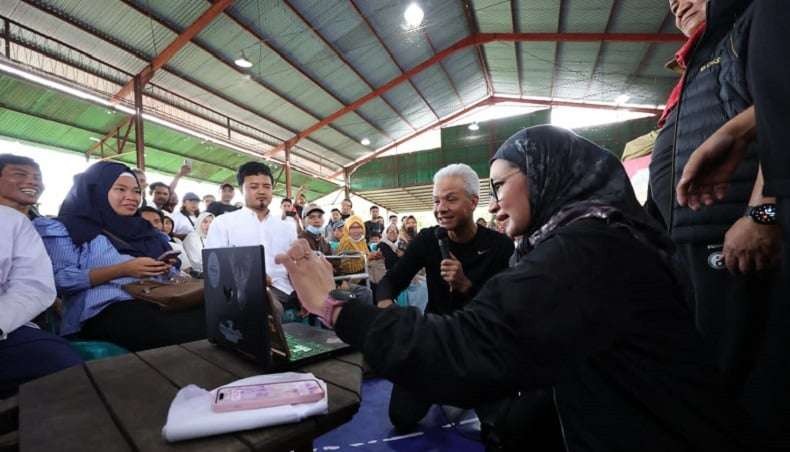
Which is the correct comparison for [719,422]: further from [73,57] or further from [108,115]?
[108,115]

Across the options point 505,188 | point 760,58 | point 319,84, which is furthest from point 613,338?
point 319,84

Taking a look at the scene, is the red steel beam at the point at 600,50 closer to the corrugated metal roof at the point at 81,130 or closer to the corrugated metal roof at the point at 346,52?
the corrugated metal roof at the point at 346,52

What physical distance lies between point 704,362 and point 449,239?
1425 millimetres

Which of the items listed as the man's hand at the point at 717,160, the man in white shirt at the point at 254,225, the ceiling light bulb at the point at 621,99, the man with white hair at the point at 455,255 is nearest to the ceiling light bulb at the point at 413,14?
the man in white shirt at the point at 254,225

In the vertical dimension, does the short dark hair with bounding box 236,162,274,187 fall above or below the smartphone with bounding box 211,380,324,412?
above

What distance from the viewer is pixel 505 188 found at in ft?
3.34

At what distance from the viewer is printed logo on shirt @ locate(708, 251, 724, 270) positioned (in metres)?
1.01

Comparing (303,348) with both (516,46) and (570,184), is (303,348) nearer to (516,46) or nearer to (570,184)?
(570,184)

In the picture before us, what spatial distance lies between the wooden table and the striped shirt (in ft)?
2.99

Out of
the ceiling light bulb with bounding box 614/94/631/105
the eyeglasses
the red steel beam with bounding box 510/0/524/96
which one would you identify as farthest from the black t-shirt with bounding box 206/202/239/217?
the ceiling light bulb with bounding box 614/94/631/105

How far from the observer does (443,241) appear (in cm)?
212

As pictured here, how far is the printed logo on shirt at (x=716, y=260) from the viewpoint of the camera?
1009 millimetres

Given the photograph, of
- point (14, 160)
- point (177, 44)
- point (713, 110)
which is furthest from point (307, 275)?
point (177, 44)

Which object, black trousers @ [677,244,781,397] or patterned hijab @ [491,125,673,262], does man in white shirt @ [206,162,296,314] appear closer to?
patterned hijab @ [491,125,673,262]
